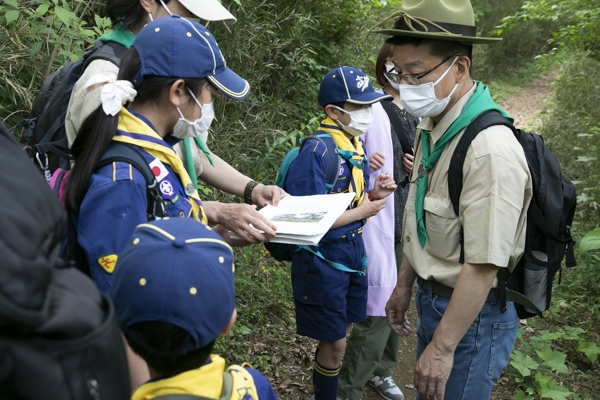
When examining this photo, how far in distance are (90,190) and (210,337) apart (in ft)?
2.34

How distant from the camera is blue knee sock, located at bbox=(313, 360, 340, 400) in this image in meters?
3.53

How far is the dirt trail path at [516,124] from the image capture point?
439 cm

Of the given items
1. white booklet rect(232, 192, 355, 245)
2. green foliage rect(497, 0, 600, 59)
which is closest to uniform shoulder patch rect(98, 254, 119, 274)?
white booklet rect(232, 192, 355, 245)

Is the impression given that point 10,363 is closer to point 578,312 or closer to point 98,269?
point 98,269

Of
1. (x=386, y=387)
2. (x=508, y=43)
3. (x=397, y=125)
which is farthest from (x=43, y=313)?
(x=508, y=43)

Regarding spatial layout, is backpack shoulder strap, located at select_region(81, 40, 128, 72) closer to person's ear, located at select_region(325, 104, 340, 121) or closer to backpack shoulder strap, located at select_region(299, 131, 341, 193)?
backpack shoulder strap, located at select_region(299, 131, 341, 193)

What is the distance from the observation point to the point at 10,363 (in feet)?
2.96

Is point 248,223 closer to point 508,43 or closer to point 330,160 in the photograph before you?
point 330,160

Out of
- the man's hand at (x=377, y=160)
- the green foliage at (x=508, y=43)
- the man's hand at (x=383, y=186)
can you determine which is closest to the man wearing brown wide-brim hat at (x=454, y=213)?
the man's hand at (x=383, y=186)

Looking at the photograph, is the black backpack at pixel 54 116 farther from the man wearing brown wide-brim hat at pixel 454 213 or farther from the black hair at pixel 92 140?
the man wearing brown wide-brim hat at pixel 454 213

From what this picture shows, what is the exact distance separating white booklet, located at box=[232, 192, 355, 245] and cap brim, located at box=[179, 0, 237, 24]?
103 cm

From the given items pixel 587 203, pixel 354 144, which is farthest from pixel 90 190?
pixel 587 203

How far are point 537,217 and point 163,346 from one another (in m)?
1.62

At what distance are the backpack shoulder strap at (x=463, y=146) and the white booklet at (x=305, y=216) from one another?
1.86ft
